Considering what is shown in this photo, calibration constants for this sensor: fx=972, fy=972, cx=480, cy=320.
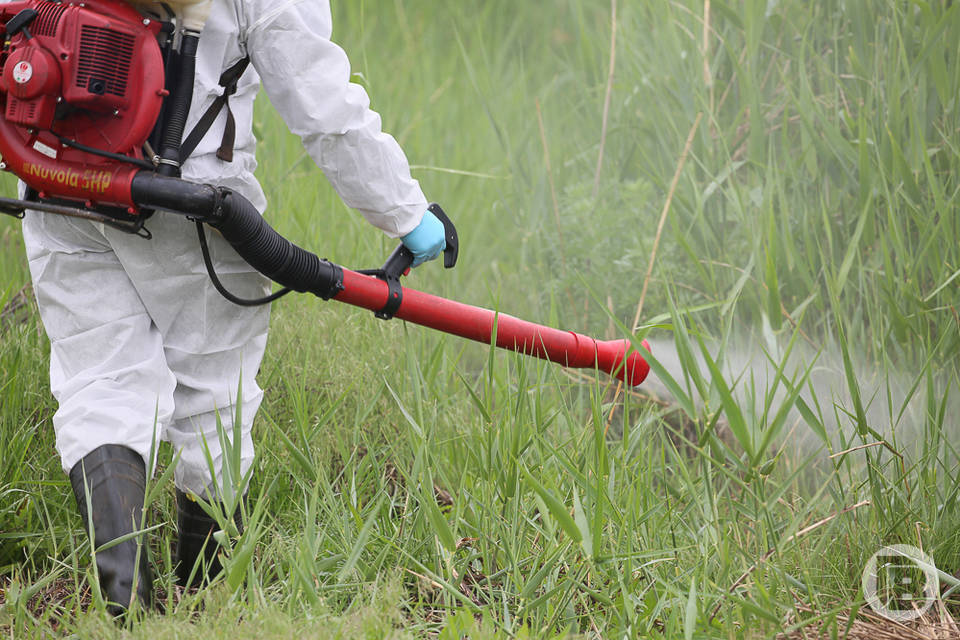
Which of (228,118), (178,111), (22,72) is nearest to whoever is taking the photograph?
(22,72)

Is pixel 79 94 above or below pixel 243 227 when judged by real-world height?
above

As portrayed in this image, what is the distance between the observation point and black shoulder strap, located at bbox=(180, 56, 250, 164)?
181cm

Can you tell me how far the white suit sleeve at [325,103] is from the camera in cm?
181

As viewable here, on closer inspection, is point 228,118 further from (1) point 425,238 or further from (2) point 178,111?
(1) point 425,238

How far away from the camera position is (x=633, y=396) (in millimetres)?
2783

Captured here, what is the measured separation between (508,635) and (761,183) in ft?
5.32

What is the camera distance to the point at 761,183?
2.74 meters

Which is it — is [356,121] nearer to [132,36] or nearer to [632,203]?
[132,36]

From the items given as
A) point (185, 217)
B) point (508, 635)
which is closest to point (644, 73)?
point (185, 217)

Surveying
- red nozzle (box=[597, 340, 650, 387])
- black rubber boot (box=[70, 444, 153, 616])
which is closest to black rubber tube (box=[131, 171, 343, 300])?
black rubber boot (box=[70, 444, 153, 616])

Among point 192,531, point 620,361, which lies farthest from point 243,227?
point 620,361

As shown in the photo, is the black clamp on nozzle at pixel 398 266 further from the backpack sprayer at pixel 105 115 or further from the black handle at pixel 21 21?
the black handle at pixel 21 21

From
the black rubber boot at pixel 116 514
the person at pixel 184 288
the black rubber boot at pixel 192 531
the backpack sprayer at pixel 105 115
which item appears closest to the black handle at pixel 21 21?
the backpack sprayer at pixel 105 115

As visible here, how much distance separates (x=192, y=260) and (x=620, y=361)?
0.93 metres
